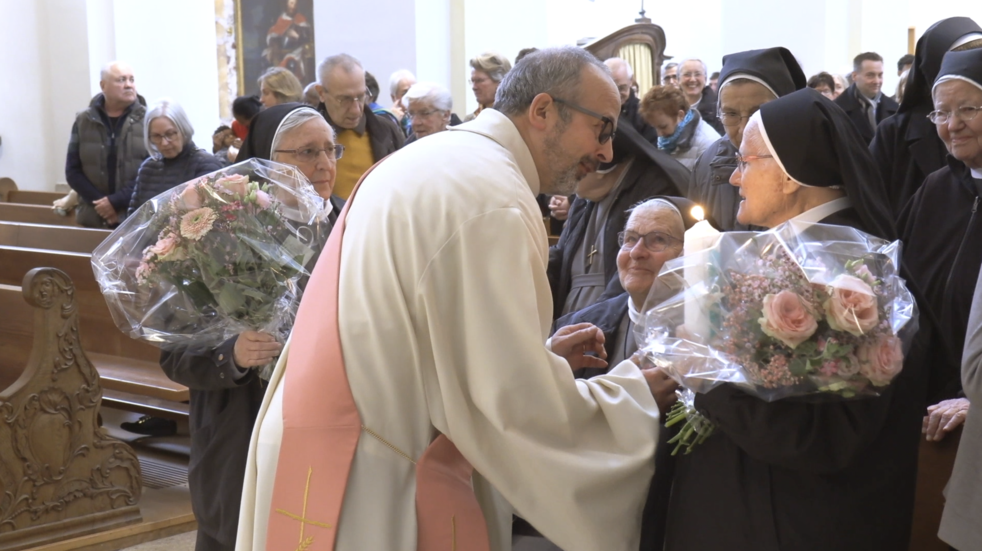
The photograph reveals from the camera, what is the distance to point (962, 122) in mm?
3756

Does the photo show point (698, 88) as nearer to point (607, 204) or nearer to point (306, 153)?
point (607, 204)

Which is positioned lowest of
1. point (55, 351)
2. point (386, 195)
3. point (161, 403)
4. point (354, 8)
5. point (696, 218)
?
point (161, 403)

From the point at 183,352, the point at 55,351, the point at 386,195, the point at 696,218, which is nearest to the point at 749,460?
the point at 386,195

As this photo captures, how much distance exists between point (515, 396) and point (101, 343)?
14.6 feet

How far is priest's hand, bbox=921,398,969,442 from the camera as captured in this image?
2945mm

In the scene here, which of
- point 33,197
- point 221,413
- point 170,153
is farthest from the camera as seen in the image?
point 33,197

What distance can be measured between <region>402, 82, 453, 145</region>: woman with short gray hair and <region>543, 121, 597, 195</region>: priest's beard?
3873mm

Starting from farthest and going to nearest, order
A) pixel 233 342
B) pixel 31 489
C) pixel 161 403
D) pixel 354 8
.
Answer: pixel 354 8
pixel 161 403
pixel 31 489
pixel 233 342

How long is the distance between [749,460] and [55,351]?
11.6 ft

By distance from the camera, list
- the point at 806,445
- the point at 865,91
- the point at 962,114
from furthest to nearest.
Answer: the point at 865,91
the point at 962,114
the point at 806,445

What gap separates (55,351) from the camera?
193 inches

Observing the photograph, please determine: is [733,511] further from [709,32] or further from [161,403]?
[709,32]

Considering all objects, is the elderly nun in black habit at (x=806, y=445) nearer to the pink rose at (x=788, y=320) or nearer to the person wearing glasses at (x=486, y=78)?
the pink rose at (x=788, y=320)

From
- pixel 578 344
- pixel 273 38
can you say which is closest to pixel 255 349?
pixel 578 344
